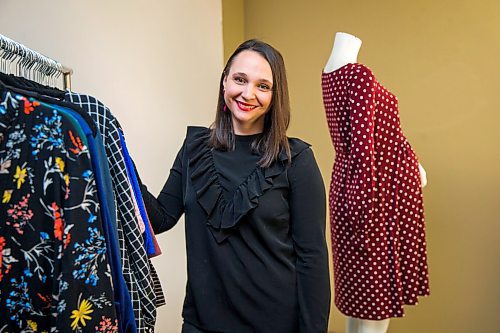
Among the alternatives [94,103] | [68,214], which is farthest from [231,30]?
[68,214]

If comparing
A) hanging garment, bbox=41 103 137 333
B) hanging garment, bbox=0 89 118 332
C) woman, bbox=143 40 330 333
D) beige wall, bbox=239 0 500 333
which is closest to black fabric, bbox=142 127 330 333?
woman, bbox=143 40 330 333

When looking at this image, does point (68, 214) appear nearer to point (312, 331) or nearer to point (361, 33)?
point (312, 331)

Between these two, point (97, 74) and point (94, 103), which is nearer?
point (94, 103)

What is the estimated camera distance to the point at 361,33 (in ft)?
11.2

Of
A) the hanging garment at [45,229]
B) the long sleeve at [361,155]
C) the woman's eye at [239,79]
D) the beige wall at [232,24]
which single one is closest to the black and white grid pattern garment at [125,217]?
the hanging garment at [45,229]

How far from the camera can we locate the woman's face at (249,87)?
1594mm

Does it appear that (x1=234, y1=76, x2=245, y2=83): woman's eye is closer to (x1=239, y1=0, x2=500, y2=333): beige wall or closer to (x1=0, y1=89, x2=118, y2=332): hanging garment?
(x1=0, y1=89, x2=118, y2=332): hanging garment

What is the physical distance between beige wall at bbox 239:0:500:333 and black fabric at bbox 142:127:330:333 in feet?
6.06

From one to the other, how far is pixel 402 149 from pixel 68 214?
4.92 feet

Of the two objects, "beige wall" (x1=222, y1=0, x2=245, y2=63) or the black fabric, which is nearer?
the black fabric

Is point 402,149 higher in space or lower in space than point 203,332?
higher

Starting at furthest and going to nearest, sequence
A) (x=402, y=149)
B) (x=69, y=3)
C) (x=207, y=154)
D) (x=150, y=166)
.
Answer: (x=150, y=166)
(x=402, y=149)
(x=69, y=3)
(x=207, y=154)

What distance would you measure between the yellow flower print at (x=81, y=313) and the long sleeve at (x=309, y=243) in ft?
2.00

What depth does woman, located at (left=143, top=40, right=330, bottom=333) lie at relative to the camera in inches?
61.7
